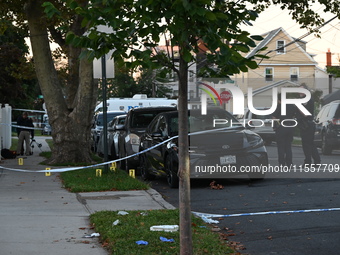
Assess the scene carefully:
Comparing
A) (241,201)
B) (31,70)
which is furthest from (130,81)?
(241,201)

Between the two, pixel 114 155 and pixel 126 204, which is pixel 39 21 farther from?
pixel 126 204

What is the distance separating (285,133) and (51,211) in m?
7.09

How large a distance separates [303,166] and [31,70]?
11.2 meters

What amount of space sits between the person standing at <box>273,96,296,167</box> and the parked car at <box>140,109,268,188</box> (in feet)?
3.70

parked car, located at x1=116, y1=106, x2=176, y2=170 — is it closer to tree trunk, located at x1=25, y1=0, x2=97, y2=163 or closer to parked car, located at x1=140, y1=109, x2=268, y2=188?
tree trunk, located at x1=25, y1=0, x2=97, y2=163

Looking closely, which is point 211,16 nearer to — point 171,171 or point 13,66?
point 171,171

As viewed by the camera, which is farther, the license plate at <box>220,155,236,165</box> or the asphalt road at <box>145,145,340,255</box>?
the license plate at <box>220,155,236,165</box>

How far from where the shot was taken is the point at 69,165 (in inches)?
832

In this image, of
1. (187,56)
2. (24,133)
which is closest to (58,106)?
(24,133)

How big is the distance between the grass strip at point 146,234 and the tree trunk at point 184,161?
2.81 ft

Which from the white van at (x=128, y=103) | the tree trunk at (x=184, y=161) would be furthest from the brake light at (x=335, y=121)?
the tree trunk at (x=184, y=161)

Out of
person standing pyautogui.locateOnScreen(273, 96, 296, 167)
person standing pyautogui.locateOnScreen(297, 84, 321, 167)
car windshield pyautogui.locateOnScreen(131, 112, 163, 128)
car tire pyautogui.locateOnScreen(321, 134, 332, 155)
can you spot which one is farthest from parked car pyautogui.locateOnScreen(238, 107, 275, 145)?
car tire pyautogui.locateOnScreen(321, 134, 332, 155)

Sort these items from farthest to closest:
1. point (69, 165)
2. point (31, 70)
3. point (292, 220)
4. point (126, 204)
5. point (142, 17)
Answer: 1. point (31, 70)
2. point (69, 165)
3. point (126, 204)
4. point (292, 220)
5. point (142, 17)

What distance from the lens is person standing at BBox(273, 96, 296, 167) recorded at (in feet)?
52.4
